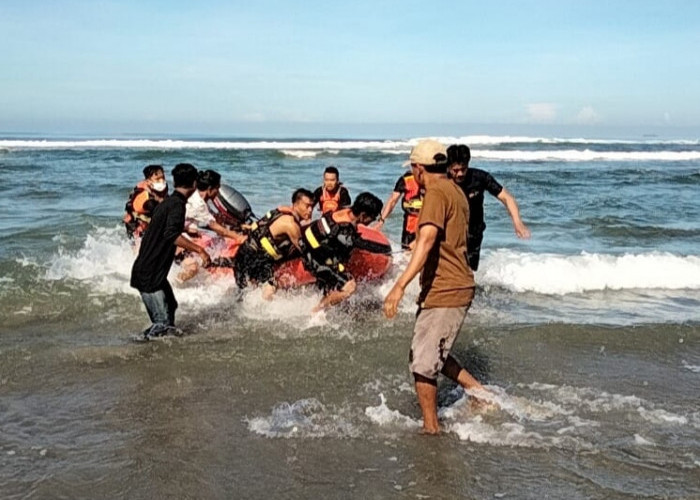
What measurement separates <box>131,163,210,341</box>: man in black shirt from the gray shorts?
2424 mm

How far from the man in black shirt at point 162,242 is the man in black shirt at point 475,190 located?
2.10m

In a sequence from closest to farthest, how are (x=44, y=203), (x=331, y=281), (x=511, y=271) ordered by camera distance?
(x=331, y=281) < (x=511, y=271) < (x=44, y=203)

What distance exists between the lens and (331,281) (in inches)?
271

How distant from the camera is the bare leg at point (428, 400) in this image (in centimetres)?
432

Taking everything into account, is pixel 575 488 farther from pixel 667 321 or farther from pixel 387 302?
pixel 667 321

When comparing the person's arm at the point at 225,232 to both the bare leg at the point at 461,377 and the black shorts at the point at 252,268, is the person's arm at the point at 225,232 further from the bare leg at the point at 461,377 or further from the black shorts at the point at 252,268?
A: the bare leg at the point at 461,377

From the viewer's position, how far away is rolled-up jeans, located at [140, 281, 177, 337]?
6.05 metres

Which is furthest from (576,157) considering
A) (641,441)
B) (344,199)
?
(641,441)

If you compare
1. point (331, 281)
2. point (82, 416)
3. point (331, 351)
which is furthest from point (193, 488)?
point (331, 281)

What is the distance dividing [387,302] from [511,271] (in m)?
5.46

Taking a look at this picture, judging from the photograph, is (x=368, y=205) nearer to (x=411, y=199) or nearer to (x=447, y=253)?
(x=411, y=199)

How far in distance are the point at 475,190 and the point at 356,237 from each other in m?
1.17

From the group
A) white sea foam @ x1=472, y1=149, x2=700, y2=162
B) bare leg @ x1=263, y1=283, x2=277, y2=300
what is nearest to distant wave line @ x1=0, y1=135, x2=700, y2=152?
white sea foam @ x1=472, y1=149, x2=700, y2=162

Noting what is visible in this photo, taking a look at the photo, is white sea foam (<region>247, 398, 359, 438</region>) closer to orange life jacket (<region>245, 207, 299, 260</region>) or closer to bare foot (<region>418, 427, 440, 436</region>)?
bare foot (<region>418, 427, 440, 436</region>)
